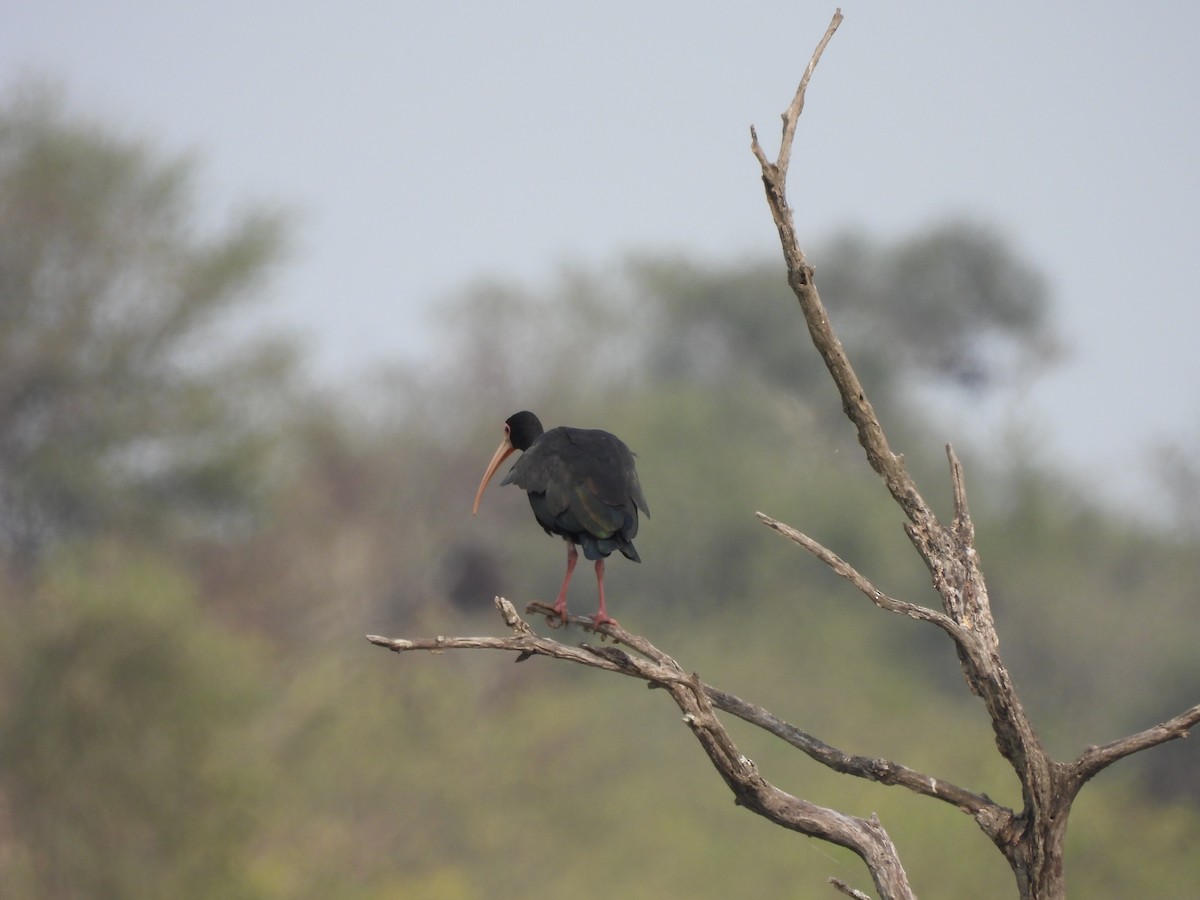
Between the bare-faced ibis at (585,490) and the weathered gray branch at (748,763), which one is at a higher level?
the bare-faced ibis at (585,490)

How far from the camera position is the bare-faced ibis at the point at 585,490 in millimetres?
6812

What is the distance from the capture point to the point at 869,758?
17.2ft

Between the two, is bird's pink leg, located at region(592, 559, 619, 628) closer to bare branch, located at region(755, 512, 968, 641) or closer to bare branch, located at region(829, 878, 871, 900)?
bare branch, located at region(755, 512, 968, 641)

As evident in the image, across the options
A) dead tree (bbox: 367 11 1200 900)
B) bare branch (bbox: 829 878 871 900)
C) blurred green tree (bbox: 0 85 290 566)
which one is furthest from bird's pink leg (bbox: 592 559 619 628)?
blurred green tree (bbox: 0 85 290 566)

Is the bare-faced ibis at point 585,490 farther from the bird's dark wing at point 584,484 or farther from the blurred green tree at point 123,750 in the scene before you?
the blurred green tree at point 123,750

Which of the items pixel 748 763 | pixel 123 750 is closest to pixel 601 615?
pixel 748 763

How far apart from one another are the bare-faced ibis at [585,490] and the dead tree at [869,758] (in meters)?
1.34

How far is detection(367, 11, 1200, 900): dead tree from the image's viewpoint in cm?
513

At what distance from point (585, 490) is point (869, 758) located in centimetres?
192

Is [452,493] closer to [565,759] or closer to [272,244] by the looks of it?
[272,244]

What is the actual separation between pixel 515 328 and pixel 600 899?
27189mm

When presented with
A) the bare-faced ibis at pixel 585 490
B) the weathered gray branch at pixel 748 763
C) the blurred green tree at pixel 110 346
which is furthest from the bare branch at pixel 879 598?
the blurred green tree at pixel 110 346

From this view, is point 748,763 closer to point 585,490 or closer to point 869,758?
point 869,758

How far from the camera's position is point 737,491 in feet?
163
